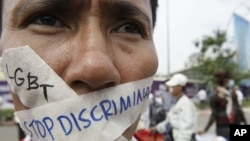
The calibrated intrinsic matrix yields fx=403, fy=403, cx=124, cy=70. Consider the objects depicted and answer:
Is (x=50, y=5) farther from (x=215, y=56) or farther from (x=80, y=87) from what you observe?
(x=215, y=56)

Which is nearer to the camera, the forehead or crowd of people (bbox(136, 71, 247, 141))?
the forehead

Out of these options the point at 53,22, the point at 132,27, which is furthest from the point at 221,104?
the point at 53,22

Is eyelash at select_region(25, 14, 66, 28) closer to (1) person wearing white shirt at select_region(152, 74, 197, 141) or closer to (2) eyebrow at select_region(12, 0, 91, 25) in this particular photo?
(2) eyebrow at select_region(12, 0, 91, 25)

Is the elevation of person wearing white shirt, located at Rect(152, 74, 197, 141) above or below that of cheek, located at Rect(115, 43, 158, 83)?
below

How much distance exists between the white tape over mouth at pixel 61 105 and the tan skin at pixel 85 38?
27 mm

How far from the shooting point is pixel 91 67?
1.15 m

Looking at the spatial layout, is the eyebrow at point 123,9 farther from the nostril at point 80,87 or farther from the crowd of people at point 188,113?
the crowd of people at point 188,113

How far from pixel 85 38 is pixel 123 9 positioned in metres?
0.18

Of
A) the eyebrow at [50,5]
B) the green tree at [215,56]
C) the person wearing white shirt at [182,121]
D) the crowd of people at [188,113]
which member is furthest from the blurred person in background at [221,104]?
the green tree at [215,56]

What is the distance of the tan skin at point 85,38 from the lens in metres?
1.18

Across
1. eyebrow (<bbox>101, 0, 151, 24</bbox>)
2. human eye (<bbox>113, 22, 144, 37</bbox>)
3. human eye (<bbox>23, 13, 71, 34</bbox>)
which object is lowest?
human eye (<bbox>113, 22, 144, 37</bbox>)

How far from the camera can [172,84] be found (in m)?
6.31

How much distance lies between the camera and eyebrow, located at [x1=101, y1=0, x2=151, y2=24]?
1.28 metres

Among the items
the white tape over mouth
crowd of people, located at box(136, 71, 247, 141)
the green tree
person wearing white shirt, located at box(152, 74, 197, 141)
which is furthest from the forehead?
the green tree
